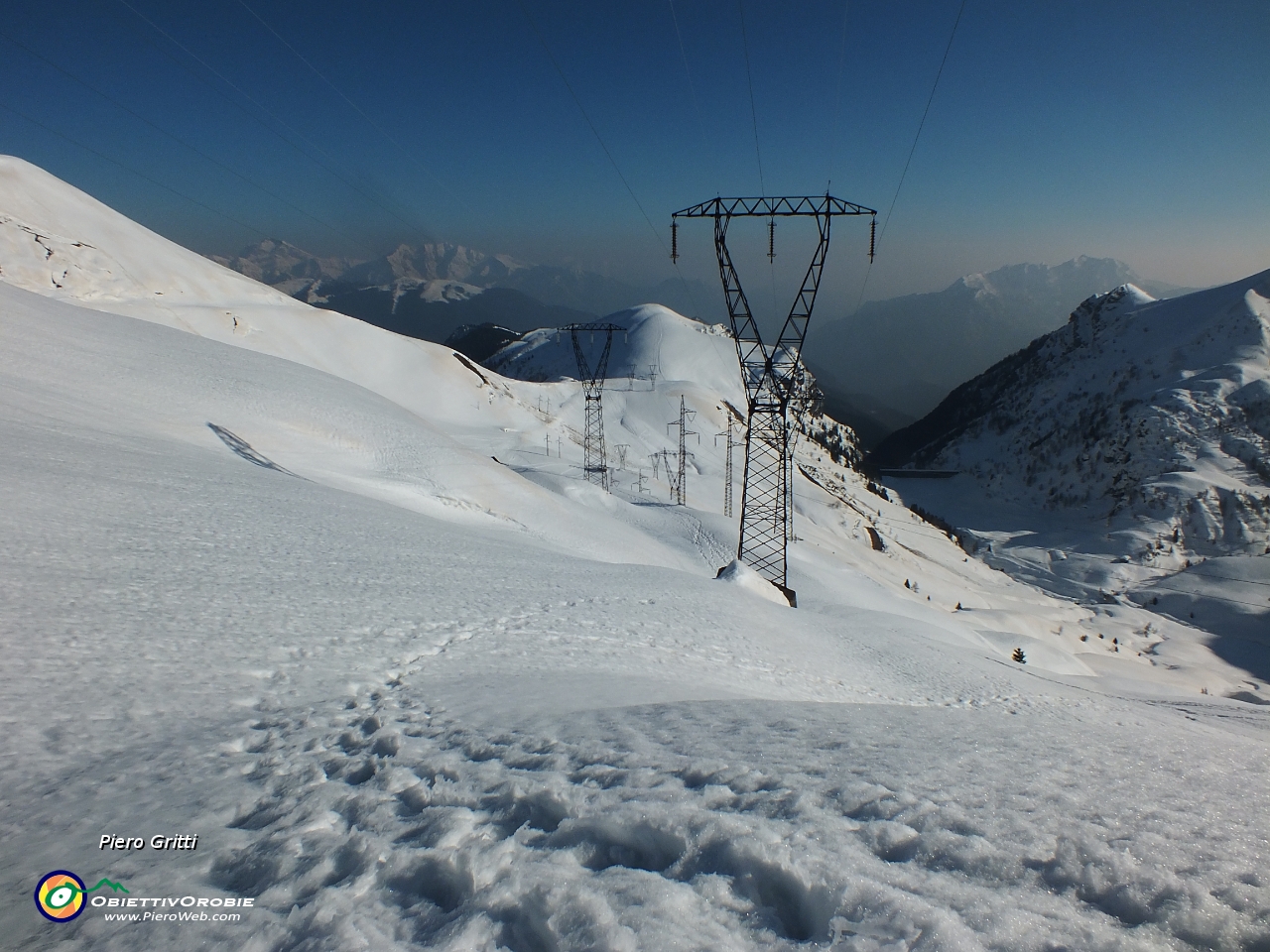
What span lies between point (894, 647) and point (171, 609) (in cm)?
1415

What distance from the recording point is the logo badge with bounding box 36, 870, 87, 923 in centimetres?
295

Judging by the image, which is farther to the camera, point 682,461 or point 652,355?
point 652,355

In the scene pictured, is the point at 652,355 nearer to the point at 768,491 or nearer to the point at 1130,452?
the point at 1130,452

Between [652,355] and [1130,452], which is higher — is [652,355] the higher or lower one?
the higher one

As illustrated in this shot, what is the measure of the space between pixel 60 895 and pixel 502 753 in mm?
2554

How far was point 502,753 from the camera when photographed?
189 inches

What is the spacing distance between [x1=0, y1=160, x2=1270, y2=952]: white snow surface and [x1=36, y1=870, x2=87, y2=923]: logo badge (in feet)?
0.26

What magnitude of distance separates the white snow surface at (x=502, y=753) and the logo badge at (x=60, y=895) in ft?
0.26

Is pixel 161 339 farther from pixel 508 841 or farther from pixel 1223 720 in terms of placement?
pixel 1223 720

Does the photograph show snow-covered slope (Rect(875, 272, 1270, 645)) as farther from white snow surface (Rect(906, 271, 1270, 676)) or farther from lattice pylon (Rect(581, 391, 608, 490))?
lattice pylon (Rect(581, 391, 608, 490))

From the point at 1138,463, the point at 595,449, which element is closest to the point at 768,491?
the point at 595,449

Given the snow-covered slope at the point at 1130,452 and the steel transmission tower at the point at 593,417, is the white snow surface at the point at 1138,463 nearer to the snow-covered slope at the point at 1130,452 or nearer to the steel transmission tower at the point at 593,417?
the snow-covered slope at the point at 1130,452

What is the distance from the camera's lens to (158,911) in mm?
2988

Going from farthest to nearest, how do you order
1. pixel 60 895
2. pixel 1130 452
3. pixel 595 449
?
pixel 1130 452 < pixel 595 449 < pixel 60 895
